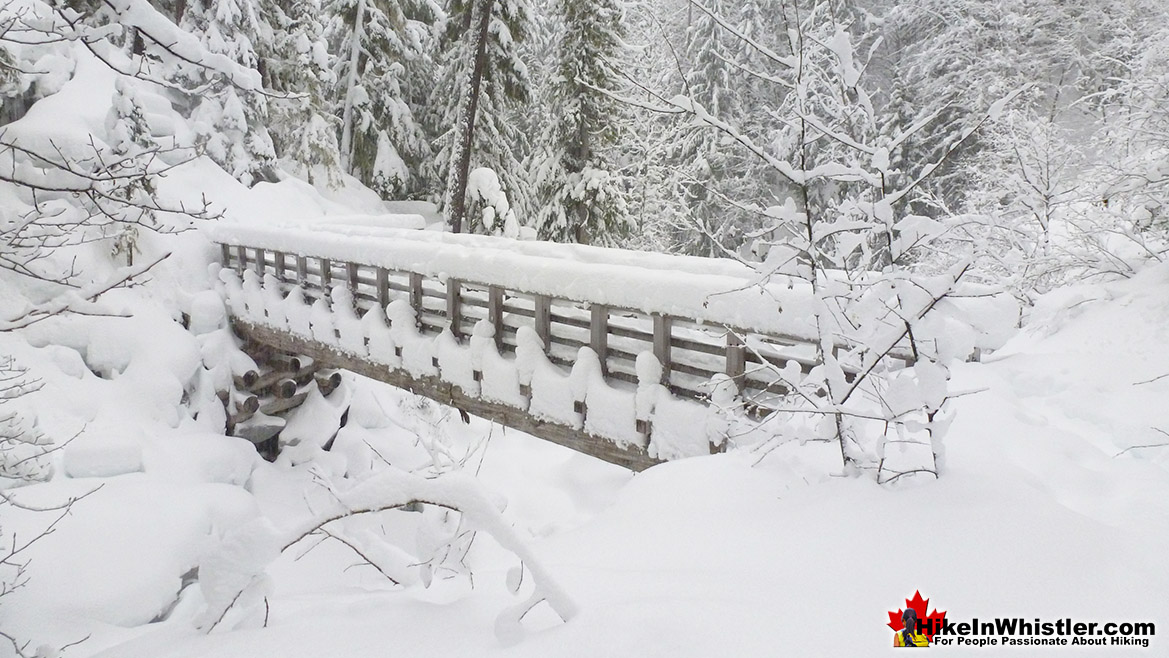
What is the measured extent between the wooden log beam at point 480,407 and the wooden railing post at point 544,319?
799 millimetres

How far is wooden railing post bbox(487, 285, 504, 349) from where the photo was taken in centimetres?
666

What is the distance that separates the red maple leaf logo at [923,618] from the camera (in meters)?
1.94

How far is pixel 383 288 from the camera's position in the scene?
8289mm

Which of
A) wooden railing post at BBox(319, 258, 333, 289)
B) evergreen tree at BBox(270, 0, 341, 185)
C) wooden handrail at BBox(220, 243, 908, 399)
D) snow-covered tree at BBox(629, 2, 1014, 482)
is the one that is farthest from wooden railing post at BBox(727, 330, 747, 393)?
evergreen tree at BBox(270, 0, 341, 185)

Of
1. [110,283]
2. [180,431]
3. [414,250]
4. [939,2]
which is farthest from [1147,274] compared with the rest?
[939,2]

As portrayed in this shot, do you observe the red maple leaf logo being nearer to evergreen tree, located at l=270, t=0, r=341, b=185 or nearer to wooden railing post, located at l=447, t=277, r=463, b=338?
wooden railing post, located at l=447, t=277, r=463, b=338

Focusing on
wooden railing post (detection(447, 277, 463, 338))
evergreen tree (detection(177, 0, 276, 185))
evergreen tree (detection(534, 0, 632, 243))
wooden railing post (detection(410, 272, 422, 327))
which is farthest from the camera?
evergreen tree (detection(177, 0, 276, 185))

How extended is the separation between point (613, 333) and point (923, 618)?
13.4 ft

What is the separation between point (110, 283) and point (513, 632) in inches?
95.3

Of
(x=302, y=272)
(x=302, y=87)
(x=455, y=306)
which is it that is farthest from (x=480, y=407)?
(x=302, y=87)

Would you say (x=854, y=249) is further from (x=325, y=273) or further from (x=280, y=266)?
(x=280, y=266)

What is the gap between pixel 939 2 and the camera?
23.4m

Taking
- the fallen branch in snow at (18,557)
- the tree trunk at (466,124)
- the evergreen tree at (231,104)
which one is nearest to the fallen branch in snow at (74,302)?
the fallen branch in snow at (18,557)

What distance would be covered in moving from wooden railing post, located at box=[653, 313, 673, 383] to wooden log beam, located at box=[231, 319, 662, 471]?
79 centimetres
